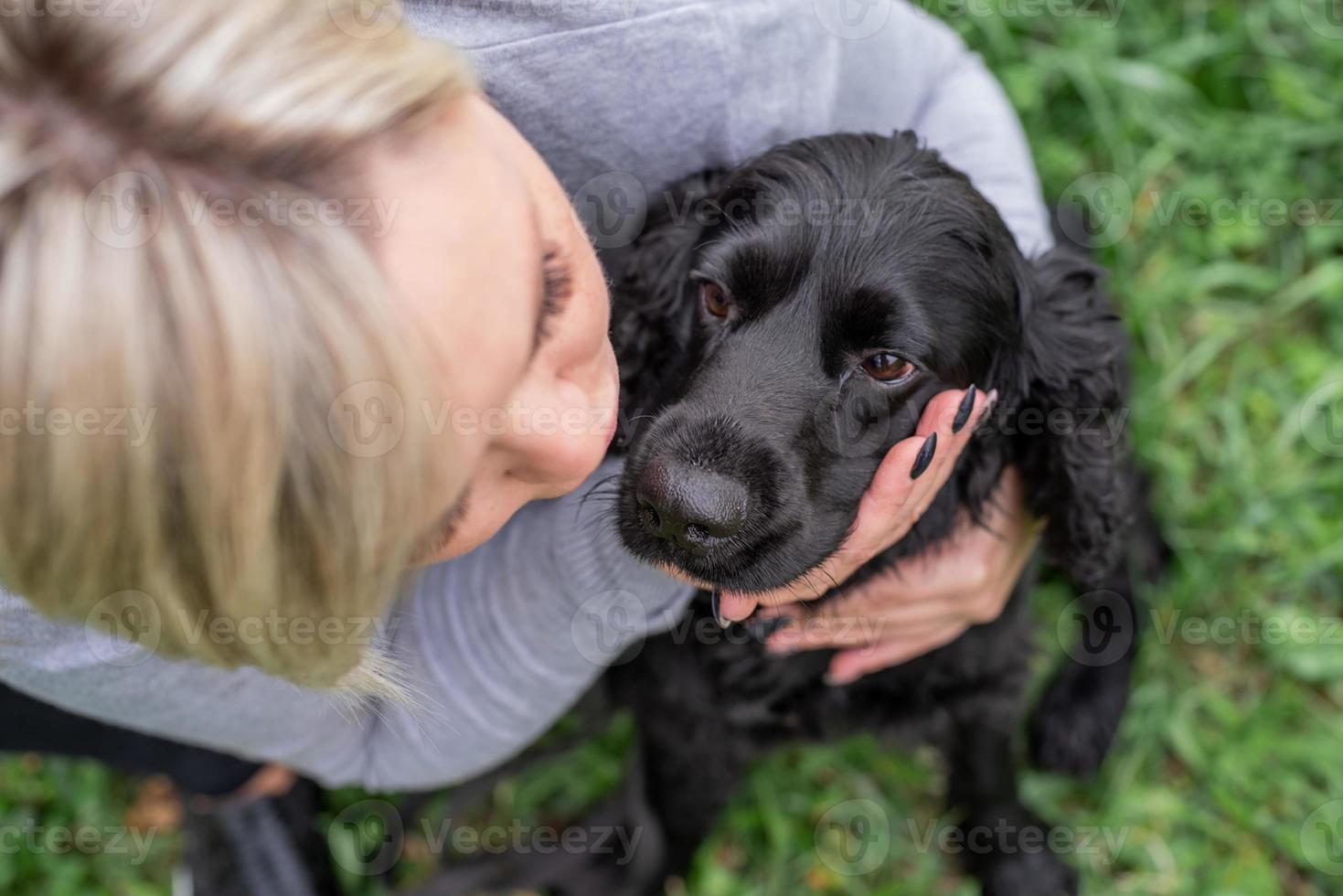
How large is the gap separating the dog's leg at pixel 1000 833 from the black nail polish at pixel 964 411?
110 centimetres

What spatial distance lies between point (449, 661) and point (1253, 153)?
278 centimetres

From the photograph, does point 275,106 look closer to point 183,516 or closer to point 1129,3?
point 183,516

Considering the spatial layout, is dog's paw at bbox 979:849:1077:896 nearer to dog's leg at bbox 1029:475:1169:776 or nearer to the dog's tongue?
dog's leg at bbox 1029:475:1169:776

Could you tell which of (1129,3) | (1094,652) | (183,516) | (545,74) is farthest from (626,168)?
(1129,3)

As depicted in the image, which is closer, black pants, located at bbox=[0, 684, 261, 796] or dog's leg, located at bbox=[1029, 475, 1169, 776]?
black pants, located at bbox=[0, 684, 261, 796]

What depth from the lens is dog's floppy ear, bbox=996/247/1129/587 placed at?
1840 mm

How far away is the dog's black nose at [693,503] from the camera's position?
1.47 meters

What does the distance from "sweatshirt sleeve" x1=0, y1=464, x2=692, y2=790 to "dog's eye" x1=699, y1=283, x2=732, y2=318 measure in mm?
400

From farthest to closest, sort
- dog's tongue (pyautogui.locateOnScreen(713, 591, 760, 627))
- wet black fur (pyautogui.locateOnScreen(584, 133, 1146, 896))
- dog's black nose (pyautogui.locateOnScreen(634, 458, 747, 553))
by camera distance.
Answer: dog's tongue (pyautogui.locateOnScreen(713, 591, 760, 627)), wet black fur (pyautogui.locateOnScreen(584, 133, 1146, 896)), dog's black nose (pyautogui.locateOnScreen(634, 458, 747, 553))

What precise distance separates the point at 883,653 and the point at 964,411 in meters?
0.65

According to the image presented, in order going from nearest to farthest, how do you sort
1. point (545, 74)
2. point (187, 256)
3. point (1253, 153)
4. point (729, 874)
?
point (187, 256)
point (545, 74)
point (729, 874)
point (1253, 153)

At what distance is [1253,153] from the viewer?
3.02 meters

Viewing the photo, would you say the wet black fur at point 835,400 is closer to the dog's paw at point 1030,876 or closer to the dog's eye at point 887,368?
the dog's eye at point 887,368

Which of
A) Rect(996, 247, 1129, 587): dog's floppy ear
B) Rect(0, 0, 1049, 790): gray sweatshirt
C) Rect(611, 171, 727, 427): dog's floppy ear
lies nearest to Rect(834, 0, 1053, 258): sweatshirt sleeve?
Rect(0, 0, 1049, 790): gray sweatshirt
